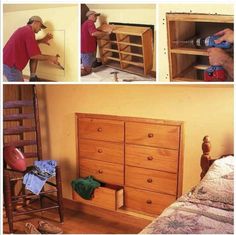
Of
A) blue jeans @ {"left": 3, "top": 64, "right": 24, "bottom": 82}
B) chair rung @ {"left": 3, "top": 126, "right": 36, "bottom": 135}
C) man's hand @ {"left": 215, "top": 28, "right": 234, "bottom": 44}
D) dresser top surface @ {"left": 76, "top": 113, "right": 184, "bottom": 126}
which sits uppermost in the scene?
man's hand @ {"left": 215, "top": 28, "right": 234, "bottom": 44}

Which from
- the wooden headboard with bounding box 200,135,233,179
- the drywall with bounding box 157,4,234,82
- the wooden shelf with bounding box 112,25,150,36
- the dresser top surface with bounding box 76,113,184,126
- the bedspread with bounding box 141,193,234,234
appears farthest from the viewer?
the dresser top surface with bounding box 76,113,184,126

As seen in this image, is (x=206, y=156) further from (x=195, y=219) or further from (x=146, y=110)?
(x=195, y=219)

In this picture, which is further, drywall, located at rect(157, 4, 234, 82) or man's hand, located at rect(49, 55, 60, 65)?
man's hand, located at rect(49, 55, 60, 65)

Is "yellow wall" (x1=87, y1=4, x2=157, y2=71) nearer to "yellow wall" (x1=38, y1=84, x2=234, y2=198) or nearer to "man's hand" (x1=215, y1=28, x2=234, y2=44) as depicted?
"man's hand" (x1=215, y1=28, x2=234, y2=44)

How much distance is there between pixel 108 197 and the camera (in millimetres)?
2666

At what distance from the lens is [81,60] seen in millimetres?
1268

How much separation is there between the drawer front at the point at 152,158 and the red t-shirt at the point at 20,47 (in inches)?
56.9

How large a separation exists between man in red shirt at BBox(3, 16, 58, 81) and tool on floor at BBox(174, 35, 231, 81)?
18.1 inches

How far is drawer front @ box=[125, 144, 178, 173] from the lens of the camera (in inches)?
97.7

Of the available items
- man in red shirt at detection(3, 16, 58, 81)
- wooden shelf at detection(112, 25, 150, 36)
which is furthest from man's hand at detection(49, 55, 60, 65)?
wooden shelf at detection(112, 25, 150, 36)

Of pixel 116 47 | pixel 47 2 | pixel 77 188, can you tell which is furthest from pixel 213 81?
pixel 77 188

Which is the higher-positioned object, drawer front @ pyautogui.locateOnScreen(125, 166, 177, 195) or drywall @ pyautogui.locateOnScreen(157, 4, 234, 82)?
drywall @ pyautogui.locateOnScreen(157, 4, 234, 82)

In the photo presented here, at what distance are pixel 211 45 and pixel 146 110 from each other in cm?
141

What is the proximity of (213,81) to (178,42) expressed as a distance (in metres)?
0.17
